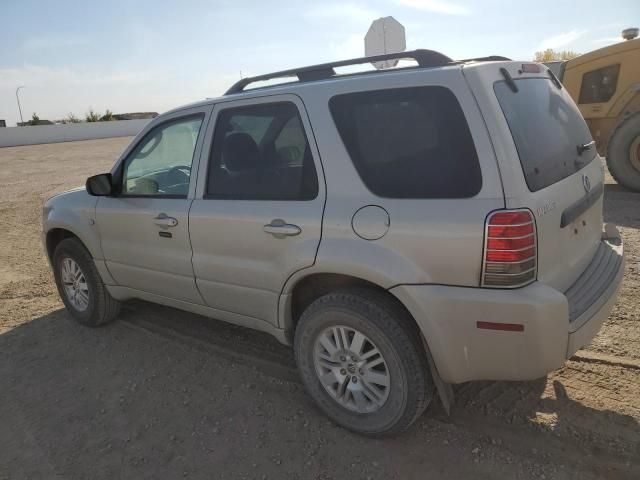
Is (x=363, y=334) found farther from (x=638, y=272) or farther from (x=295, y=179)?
(x=638, y=272)

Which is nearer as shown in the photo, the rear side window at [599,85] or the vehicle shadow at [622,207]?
the vehicle shadow at [622,207]

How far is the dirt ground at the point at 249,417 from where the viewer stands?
2.56 metres

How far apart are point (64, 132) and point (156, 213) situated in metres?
42.0

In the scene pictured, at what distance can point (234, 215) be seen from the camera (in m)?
3.02

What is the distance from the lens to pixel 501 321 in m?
2.22

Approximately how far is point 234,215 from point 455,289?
4.59 feet

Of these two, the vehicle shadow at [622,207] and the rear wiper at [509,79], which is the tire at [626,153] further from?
the rear wiper at [509,79]

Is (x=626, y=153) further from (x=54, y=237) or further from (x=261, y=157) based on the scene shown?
(x=54, y=237)

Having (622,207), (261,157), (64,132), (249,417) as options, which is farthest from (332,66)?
(64,132)

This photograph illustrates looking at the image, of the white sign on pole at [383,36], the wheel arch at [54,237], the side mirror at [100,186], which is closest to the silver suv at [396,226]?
the side mirror at [100,186]

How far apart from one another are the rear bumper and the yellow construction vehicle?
6416 mm

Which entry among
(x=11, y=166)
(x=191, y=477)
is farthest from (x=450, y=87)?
(x=11, y=166)

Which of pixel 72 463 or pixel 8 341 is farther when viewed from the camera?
pixel 8 341

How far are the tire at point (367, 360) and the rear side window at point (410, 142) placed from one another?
0.60m
